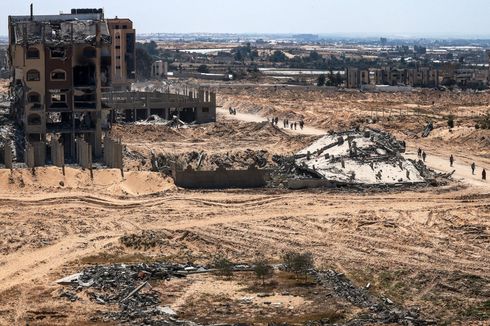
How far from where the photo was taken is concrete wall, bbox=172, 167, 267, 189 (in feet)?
153

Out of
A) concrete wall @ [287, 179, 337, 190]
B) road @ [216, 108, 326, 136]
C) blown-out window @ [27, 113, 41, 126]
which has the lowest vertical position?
road @ [216, 108, 326, 136]

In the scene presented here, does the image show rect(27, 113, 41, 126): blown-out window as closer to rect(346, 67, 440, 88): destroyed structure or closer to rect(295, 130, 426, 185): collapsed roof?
rect(295, 130, 426, 185): collapsed roof

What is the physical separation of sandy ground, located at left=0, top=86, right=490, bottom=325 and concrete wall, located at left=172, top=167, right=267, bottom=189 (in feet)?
2.58

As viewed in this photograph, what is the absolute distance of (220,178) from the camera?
47.1 meters

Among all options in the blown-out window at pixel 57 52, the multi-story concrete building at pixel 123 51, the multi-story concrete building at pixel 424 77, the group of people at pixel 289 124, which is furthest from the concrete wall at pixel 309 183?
the multi-story concrete building at pixel 424 77

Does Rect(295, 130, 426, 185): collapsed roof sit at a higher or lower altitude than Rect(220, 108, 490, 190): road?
higher

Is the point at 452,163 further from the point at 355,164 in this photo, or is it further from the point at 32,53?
the point at 32,53

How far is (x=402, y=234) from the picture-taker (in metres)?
38.0

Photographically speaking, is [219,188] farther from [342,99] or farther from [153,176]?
[342,99]

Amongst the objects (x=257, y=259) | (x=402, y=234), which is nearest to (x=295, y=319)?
(x=257, y=259)

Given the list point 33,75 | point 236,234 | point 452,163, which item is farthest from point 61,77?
point 452,163

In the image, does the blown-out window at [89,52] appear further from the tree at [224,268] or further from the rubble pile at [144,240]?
the tree at [224,268]

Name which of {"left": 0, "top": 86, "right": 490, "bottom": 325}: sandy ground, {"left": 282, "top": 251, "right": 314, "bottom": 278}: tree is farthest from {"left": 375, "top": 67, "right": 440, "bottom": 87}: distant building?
{"left": 282, "top": 251, "right": 314, "bottom": 278}: tree

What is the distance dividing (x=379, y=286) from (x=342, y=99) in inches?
3164
